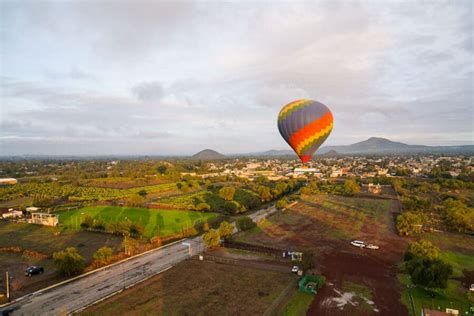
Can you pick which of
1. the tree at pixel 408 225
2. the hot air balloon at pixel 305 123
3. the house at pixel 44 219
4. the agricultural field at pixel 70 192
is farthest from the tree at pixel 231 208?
the agricultural field at pixel 70 192

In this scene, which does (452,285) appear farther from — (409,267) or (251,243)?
(251,243)

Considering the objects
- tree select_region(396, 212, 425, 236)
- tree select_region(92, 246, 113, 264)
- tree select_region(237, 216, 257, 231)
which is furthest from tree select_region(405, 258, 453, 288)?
tree select_region(92, 246, 113, 264)

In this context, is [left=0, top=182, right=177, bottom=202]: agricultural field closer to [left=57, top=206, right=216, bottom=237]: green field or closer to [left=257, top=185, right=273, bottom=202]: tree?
[left=57, top=206, right=216, bottom=237]: green field

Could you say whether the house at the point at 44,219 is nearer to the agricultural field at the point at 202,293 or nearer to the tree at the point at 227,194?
the agricultural field at the point at 202,293

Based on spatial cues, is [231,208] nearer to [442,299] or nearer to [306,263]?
[306,263]

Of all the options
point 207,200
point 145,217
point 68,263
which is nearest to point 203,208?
point 207,200

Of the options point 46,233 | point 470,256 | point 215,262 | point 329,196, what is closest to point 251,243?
point 215,262
